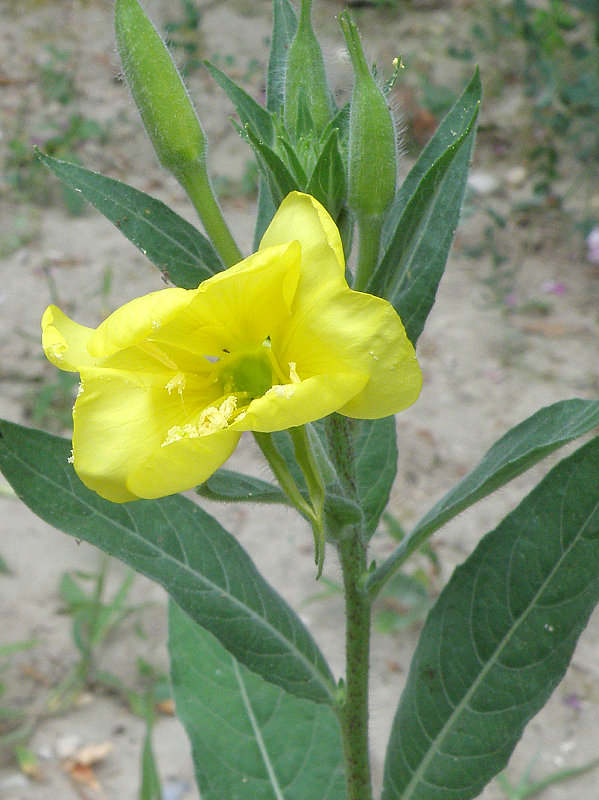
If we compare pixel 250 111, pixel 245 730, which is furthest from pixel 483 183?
pixel 250 111

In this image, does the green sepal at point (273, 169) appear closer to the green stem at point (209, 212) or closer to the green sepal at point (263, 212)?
the green stem at point (209, 212)

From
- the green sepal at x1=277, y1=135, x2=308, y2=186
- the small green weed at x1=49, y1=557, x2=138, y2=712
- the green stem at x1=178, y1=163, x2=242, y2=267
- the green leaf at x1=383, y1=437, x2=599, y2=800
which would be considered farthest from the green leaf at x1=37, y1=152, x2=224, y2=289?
the small green weed at x1=49, y1=557, x2=138, y2=712

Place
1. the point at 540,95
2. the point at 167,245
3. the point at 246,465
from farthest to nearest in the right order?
1. the point at 540,95
2. the point at 246,465
3. the point at 167,245

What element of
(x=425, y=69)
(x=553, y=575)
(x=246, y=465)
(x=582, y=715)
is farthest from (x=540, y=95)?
(x=553, y=575)

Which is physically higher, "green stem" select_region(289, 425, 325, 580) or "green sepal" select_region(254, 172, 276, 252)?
"green sepal" select_region(254, 172, 276, 252)

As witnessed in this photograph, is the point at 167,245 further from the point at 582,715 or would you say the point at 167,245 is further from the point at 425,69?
the point at 425,69

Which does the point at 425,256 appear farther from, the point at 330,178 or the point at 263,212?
the point at 263,212

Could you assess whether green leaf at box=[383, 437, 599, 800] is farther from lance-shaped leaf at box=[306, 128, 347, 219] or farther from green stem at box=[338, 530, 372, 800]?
lance-shaped leaf at box=[306, 128, 347, 219]
